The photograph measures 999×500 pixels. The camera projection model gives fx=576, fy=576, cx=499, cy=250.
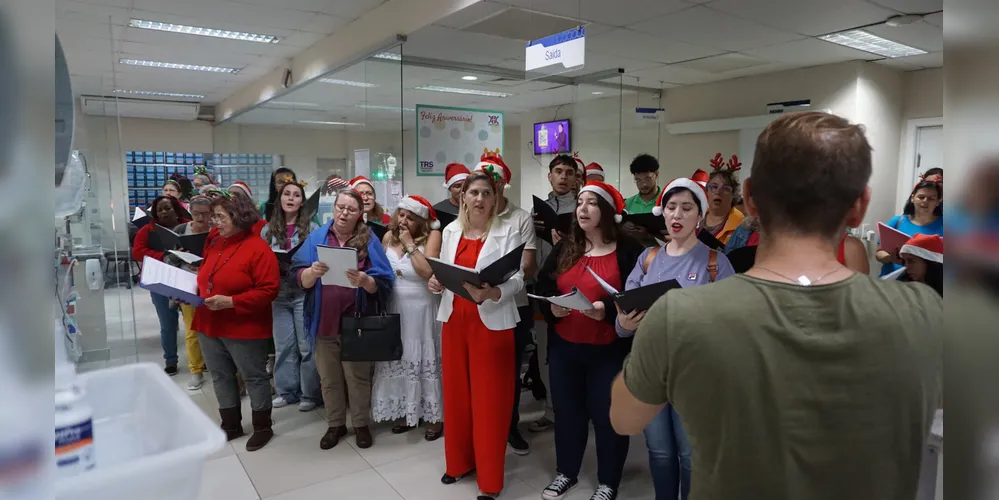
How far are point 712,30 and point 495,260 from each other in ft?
12.7

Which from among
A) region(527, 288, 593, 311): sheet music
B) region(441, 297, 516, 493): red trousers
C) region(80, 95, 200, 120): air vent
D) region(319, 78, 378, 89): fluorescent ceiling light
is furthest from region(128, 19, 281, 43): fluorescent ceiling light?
region(527, 288, 593, 311): sheet music

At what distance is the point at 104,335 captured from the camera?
1416 millimetres

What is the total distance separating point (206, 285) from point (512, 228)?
1.64 meters

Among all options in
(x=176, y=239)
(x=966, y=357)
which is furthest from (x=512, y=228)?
(x=176, y=239)

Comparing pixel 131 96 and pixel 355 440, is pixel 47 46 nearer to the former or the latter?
pixel 355 440

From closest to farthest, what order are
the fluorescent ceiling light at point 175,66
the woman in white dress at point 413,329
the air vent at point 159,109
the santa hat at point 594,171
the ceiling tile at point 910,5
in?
the woman in white dress at point 413,329 → the ceiling tile at point 910,5 → the santa hat at point 594,171 → the fluorescent ceiling light at point 175,66 → the air vent at point 159,109

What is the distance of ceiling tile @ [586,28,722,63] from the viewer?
215 inches

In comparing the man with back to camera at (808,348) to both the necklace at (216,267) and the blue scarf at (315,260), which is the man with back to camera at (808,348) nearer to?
the blue scarf at (315,260)

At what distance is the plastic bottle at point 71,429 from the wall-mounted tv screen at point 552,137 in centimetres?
717

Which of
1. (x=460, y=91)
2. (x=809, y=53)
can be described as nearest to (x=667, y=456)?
(x=809, y=53)

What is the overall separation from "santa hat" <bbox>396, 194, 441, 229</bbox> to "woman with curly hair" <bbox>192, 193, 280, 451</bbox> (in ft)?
2.56

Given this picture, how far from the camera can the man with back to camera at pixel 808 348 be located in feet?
2.62

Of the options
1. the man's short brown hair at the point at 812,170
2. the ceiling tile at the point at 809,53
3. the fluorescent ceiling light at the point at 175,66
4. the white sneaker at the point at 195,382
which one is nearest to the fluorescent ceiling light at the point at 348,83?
the fluorescent ceiling light at the point at 175,66

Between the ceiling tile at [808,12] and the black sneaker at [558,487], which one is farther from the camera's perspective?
the ceiling tile at [808,12]
